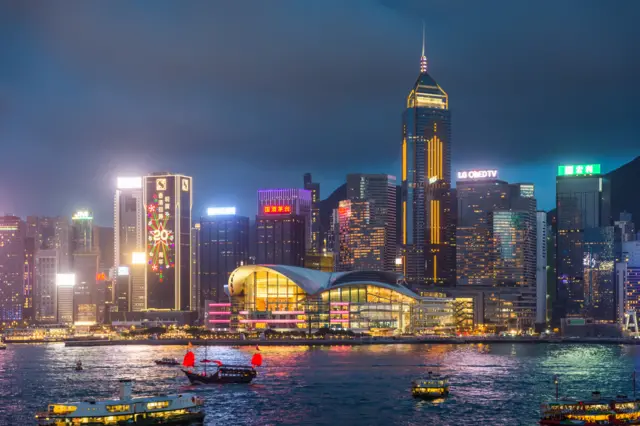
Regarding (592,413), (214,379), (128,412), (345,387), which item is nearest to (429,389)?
(345,387)

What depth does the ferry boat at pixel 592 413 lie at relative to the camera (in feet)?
313

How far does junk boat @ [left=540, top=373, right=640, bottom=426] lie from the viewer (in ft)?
313

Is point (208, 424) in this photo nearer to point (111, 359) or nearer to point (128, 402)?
point (128, 402)

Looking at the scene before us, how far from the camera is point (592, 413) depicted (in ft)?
317

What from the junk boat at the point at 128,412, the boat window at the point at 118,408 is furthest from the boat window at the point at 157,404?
the boat window at the point at 118,408

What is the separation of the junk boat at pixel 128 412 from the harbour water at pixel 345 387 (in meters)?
2.62

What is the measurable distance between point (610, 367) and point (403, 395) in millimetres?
64961

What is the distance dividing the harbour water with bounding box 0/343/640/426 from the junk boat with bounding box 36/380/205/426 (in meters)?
2.62

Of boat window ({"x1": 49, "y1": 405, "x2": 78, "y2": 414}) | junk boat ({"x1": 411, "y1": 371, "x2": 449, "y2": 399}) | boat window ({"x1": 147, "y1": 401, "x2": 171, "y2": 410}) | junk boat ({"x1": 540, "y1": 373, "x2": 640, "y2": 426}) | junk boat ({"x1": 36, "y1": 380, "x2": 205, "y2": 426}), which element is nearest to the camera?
junk boat ({"x1": 36, "y1": 380, "x2": 205, "y2": 426})

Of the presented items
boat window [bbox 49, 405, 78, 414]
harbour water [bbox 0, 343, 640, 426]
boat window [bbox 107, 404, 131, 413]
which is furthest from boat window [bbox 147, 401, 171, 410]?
boat window [bbox 49, 405, 78, 414]

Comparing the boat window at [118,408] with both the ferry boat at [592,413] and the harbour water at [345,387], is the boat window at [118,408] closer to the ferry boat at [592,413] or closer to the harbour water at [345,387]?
the harbour water at [345,387]

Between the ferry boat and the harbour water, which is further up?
the ferry boat

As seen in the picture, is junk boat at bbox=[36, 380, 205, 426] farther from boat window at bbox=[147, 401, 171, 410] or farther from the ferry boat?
the ferry boat

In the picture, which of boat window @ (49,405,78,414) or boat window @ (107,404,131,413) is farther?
boat window @ (107,404,131,413)
